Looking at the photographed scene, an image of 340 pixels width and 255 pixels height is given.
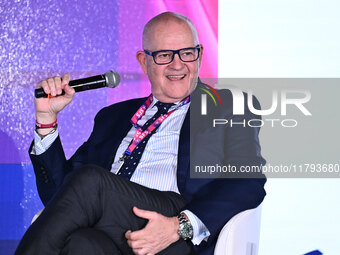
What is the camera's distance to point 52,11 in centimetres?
352

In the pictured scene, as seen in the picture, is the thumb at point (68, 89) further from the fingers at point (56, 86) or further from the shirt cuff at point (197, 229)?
the shirt cuff at point (197, 229)

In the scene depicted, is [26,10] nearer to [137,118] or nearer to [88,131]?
[88,131]

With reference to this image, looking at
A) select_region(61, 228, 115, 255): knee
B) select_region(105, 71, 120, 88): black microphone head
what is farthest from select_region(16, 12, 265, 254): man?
select_region(105, 71, 120, 88): black microphone head

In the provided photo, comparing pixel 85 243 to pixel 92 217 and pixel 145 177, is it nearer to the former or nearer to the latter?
pixel 92 217

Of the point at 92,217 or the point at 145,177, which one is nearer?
the point at 92,217

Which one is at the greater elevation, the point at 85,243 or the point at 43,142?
the point at 43,142

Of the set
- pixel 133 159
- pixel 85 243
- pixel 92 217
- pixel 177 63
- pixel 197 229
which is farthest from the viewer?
pixel 177 63

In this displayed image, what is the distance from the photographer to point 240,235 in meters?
2.01

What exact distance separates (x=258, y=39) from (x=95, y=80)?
5.07 ft

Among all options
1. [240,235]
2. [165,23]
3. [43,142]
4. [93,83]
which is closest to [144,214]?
[240,235]

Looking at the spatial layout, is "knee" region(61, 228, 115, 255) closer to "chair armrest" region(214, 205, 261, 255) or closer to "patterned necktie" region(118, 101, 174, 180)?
"chair armrest" region(214, 205, 261, 255)

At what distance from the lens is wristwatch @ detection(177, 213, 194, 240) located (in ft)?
6.45

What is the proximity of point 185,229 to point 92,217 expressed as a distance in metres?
0.33

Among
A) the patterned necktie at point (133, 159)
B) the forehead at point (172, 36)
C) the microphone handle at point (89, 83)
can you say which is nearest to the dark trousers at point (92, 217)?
the patterned necktie at point (133, 159)
